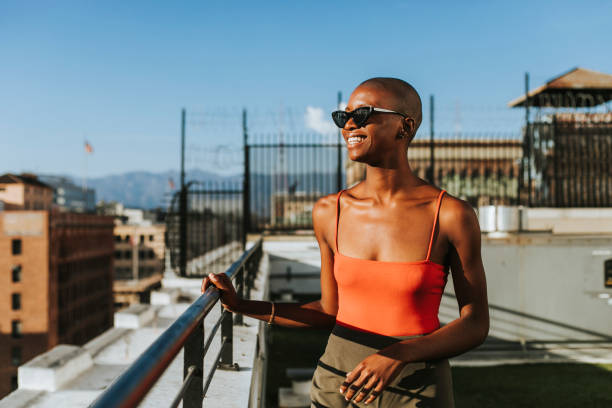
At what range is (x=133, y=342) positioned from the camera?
19.9ft

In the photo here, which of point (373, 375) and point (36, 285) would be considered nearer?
point (373, 375)

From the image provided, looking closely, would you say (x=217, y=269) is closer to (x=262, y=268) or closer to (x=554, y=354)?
(x=262, y=268)

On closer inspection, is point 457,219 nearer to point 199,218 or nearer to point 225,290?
point 225,290

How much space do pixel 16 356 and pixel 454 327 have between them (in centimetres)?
8176

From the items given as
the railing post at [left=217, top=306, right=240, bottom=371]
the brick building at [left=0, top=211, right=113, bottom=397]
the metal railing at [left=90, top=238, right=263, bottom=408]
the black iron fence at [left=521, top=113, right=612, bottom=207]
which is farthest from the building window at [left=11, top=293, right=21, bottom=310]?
the metal railing at [left=90, top=238, right=263, bottom=408]

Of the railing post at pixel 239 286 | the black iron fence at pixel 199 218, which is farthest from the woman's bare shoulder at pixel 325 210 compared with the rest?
the black iron fence at pixel 199 218

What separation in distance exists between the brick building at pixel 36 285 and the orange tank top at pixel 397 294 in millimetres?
79877

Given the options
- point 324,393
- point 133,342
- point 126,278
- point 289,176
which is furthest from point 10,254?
point 324,393

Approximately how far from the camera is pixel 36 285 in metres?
73.1

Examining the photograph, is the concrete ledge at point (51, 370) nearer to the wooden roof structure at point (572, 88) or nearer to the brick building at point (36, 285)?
the wooden roof structure at point (572, 88)

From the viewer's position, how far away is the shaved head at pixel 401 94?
1562mm

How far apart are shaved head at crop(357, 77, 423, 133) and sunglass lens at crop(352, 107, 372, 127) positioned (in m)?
0.08

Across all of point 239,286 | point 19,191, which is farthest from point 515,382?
point 19,191

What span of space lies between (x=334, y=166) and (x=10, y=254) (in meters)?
75.9
